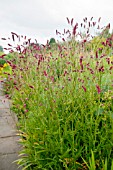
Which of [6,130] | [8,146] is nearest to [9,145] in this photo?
[8,146]

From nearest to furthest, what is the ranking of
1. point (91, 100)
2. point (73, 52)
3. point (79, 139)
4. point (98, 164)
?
point (98, 164)
point (79, 139)
point (91, 100)
point (73, 52)

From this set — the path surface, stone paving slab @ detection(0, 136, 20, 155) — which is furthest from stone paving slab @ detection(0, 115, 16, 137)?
stone paving slab @ detection(0, 136, 20, 155)

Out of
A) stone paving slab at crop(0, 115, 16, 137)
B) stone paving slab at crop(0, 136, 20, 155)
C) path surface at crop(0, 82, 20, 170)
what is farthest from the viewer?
stone paving slab at crop(0, 115, 16, 137)

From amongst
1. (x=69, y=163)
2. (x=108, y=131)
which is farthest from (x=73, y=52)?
(x=69, y=163)

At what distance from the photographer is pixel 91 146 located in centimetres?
242

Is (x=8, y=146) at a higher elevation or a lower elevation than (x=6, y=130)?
lower

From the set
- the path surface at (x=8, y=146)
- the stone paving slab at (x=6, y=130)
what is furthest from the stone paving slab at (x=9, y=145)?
the stone paving slab at (x=6, y=130)

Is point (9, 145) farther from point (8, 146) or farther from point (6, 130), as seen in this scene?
point (6, 130)

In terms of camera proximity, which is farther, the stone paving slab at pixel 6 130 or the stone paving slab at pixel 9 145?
the stone paving slab at pixel 6 130

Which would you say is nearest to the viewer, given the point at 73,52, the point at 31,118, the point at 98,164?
the point at 98,164

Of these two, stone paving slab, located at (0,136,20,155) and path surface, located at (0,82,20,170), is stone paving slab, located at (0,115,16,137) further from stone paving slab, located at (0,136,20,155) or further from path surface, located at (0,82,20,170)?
stone paving slab, located at (0,136,20,155)

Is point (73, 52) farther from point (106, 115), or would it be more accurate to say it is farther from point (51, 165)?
point (51, 165)

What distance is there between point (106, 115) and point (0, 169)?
4.74 ft

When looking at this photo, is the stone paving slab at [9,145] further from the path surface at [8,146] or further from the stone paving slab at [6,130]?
the stone paving slab at [6,130]
